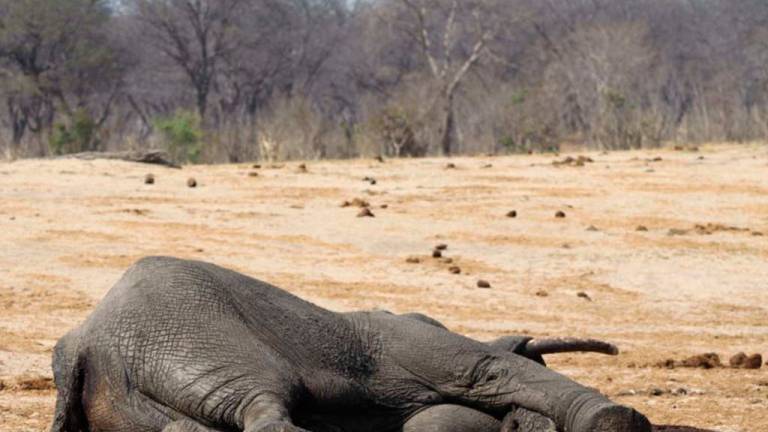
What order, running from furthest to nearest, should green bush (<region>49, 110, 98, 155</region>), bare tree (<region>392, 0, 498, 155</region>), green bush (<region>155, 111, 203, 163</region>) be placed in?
bare tree (<region>392, 0, 498, 155</region>) → green bush (<region>49, 110, 98, 155</region>) → green bush (<region>155, 111, 203, 163</region>)

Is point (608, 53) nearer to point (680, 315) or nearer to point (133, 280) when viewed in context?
point (680, 315)

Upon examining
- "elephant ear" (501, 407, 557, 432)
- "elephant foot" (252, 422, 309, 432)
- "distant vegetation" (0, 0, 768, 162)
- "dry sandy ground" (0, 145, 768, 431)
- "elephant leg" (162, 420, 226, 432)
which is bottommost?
"dry sandy ground" (0, 145, 768, 431)

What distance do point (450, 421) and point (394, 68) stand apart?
4974cm

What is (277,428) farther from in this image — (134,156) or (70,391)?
(134,156)

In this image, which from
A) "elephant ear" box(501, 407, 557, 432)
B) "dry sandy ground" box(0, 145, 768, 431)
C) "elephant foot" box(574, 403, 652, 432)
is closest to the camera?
"elephant foot" box(574, 403, 652, 432)

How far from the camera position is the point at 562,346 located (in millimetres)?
5137

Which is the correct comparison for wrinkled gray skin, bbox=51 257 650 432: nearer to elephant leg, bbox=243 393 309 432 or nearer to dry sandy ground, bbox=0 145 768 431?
elephant leg, bbox=243 393 309 432

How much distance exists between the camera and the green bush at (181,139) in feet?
91.4

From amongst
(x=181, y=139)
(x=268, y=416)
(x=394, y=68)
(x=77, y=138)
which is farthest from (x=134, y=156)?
(x=394, y=68)

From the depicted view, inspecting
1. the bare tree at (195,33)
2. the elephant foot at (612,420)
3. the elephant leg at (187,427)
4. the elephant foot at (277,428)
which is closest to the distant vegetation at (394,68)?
the bare tree at (195,33)

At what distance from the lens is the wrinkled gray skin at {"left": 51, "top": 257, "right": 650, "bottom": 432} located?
4.18 metres

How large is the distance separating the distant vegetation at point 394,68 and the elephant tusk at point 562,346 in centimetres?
2498

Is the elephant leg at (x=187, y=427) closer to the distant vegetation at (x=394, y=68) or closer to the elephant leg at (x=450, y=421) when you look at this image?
the elephant leg at (x=450, y=421)

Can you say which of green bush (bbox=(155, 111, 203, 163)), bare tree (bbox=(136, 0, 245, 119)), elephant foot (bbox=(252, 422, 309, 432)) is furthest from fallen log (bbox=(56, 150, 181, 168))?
bare tree (bbox=(136, 0, 245, 119))
